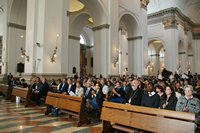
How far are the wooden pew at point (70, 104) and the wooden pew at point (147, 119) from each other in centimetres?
117

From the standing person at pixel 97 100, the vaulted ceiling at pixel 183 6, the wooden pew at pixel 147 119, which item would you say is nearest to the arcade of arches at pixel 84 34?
the vaulted ceiling at pixel 183 6

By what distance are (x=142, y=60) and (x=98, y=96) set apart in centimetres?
1454

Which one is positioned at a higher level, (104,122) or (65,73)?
(65,73)

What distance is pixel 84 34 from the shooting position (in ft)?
93.2

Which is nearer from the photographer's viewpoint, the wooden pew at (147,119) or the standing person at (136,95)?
the wooden pew at (147,119)

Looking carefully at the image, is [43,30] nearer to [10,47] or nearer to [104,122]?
[10,47]

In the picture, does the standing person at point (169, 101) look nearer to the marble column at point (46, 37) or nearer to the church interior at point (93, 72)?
the church interior at point (93, 72)

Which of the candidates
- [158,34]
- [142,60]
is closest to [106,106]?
[142,60]

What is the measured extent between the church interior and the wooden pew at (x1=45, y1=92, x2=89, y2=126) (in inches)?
1.2

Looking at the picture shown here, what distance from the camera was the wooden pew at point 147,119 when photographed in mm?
3568

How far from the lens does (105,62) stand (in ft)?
52.7

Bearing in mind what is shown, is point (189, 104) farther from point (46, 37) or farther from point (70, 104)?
point (46, 37)

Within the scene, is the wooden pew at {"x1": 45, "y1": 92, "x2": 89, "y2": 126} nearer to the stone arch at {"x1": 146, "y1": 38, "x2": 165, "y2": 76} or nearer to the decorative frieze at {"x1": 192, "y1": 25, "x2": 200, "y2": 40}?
the stone arch at {"x1": 146, "y1": 38, "x2": 165, "y2": 76}

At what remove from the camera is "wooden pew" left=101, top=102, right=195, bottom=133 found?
357 centimetres
